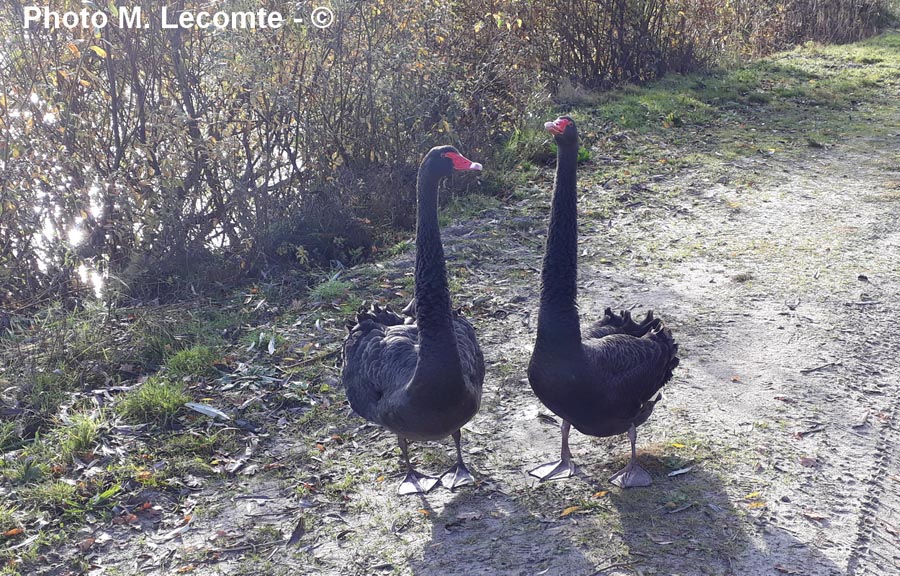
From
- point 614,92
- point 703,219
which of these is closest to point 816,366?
point 703,219

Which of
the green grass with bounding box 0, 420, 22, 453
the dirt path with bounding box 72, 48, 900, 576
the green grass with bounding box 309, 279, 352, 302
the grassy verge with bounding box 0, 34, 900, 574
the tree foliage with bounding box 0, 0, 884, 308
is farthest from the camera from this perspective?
the green grass with bounding box 309, 279, 352, 302

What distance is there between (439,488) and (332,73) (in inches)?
174

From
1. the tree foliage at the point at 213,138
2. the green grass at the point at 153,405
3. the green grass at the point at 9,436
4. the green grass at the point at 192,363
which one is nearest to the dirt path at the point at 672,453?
the green grass at the point at 153,405

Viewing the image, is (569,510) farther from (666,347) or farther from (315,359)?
(315,359)

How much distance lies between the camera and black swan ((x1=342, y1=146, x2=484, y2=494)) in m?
3.63

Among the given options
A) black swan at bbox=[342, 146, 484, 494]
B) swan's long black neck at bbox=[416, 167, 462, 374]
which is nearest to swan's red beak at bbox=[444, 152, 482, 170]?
black swan at bbox=[342, 146, 484, 494]

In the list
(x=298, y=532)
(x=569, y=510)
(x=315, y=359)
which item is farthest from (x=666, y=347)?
(x=315, y=359)

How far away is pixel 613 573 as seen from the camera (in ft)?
11.0

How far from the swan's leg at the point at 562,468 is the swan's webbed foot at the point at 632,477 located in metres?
0.22

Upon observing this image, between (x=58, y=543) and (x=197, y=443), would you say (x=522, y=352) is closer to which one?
(x=197, y=443)

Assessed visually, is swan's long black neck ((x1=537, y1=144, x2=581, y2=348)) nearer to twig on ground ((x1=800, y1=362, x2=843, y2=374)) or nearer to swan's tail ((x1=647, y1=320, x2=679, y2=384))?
swan's tail ((x1=647, y1=320, x2=679, y2=384))

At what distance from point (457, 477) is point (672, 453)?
45.3 inches

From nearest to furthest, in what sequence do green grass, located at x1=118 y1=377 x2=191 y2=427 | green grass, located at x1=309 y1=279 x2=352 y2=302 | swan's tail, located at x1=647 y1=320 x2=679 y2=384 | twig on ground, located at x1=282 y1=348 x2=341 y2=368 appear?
swan's tail, located at x1=647 y1=320 x2=679 y2=384
green grass, located at x1=118 y1=377 x2=191 y2=427
twig on ground, located at x1=282 y1=348 x2=341 y2=368
green grass, located at x1=309 y1=279 x2=352 y2=302

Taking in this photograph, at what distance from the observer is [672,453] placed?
13.7 ft
